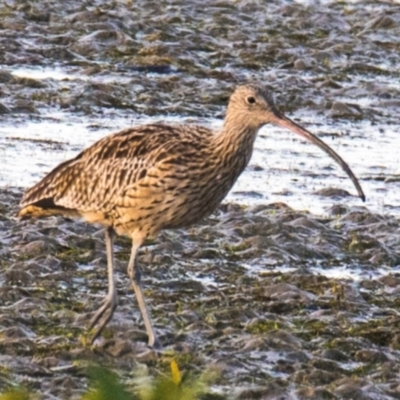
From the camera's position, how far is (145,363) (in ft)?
25.2

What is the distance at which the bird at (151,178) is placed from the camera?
7973 mm

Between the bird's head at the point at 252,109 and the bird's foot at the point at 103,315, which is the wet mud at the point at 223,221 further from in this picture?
the bird's head at the point at 252,109

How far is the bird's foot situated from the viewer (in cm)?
802

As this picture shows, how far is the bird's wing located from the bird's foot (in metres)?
0.51

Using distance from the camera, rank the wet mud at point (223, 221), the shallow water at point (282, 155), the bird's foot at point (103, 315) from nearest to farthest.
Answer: the wet mud at point (223, 221) → the bird's foot at point (103, 315) → the shallow water at point (282, 155)

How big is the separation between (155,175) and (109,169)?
0.35 meters

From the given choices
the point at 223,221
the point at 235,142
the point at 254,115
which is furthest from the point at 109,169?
the point at 223,221

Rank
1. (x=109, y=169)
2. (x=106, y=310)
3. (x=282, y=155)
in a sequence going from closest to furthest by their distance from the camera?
(x=106, y=310), (x=109, y=169), (x=282, y=155)

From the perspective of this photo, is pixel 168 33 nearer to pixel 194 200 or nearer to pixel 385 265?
pixel 385 265

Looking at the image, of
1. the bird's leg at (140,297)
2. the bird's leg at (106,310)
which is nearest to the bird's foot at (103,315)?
the bird's leg at (106,310)

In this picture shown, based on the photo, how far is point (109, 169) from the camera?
27.0 feet

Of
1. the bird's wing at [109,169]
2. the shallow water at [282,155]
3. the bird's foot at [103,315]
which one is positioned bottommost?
the shallow water at [282,155]

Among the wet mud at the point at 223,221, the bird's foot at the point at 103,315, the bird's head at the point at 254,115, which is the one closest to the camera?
the wet mud at the point at 223,221

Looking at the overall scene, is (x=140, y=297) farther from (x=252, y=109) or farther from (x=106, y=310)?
(x=252, y=109)
